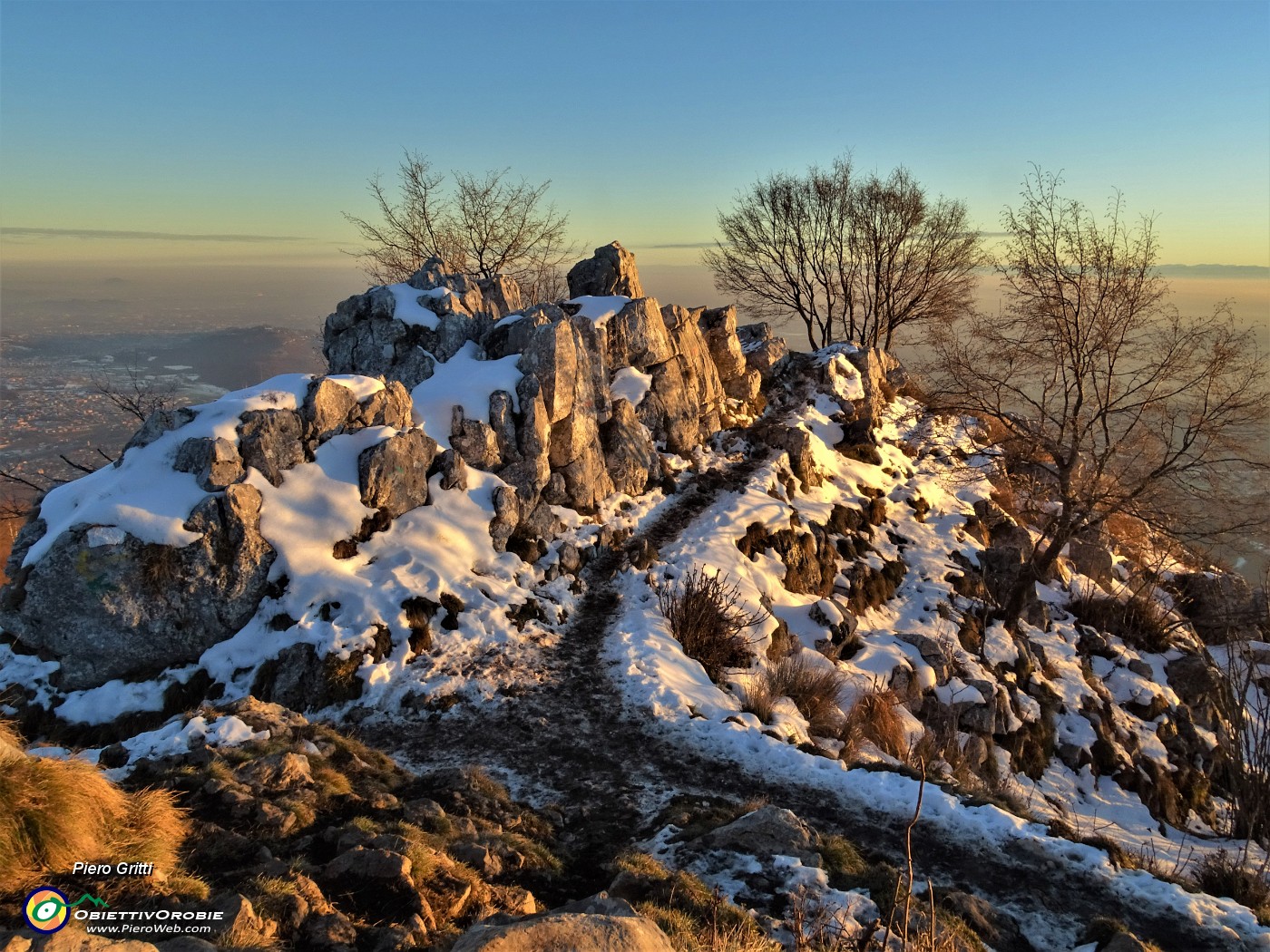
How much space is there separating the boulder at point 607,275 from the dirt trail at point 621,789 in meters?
12.8

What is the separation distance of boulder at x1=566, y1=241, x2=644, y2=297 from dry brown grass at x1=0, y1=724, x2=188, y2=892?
17.9 meters

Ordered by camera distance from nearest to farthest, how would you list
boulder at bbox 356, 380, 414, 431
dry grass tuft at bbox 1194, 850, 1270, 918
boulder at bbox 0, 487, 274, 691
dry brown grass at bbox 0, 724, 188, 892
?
dry brown grass at bbox 0, 724, 188, 892 < dry grass tuft at bbox 1194, 850, 1270, 918 < boulder at bbox 0, 487, 274, 691 < boulder at bbox 356, 380, 414, 431

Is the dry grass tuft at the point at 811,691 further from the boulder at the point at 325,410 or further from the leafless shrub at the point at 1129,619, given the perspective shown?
the leafless shrub at the point at 1129,619

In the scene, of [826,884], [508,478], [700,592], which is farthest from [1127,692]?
[508,478]

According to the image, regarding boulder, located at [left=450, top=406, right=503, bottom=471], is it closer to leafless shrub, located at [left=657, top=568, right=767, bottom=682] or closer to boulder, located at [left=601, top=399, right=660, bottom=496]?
boulder, located at [left=601, top=399, right=660, bottom=496]

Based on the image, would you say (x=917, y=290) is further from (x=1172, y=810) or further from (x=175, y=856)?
(x=175, y=856)

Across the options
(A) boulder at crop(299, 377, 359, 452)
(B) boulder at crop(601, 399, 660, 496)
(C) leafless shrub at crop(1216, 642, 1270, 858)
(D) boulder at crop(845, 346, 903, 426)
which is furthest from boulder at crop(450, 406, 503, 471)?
(D) boulder at crop(845, 346, 903, 426)

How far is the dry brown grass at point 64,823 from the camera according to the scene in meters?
3.92

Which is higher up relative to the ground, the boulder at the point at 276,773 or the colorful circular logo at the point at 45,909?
the colorful circular logo at the point at 45,909

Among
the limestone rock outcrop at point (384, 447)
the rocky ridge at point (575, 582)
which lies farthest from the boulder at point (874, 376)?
the limestone rock outcrop at point (384, 447)

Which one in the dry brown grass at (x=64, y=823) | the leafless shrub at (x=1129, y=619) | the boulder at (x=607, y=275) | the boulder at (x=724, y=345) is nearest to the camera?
the dry brown grass at (x=64, y=823)

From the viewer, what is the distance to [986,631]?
15.7 meters

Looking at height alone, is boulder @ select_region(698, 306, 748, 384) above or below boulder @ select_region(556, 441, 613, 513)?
above

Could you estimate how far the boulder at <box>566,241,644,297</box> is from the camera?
20953mm
